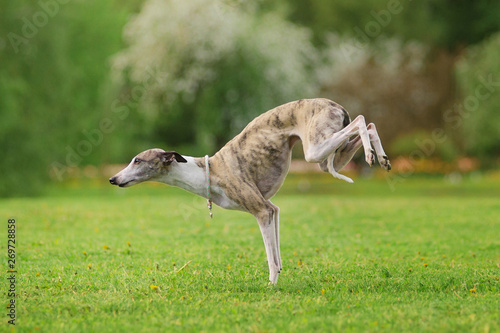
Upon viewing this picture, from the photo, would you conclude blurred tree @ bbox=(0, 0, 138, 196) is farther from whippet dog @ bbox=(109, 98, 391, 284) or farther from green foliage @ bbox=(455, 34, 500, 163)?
green foliage @ bbox=(455, 34, 500, 163)

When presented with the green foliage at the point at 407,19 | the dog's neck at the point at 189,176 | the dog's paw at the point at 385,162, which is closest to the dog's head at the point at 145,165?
the dog's neck at the point at 189,176

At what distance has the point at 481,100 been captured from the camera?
35.2m

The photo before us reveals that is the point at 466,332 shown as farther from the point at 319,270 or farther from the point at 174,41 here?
the point at 174,41

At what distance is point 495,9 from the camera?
39844 mm

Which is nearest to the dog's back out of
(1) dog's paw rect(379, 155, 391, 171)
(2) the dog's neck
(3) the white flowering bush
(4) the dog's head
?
(2) the dog's neck

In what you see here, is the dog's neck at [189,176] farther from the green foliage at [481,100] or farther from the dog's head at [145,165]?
the green foliage at [481,100]

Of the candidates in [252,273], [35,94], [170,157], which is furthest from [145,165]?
[35,94]

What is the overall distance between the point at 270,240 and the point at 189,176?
3.96 ft

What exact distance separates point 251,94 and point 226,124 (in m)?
1.57

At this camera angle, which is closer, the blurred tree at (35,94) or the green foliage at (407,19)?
the blurred tree at (35,94)

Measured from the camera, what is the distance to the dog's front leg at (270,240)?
7.39 meters

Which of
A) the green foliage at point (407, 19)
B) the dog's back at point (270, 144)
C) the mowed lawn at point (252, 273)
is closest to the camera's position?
the mowed lawn at point (252, 273)

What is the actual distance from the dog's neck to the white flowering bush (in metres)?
17.5

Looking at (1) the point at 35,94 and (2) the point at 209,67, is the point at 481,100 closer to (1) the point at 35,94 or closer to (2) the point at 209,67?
(2) the point at 209,67
